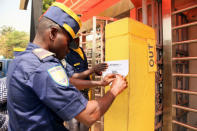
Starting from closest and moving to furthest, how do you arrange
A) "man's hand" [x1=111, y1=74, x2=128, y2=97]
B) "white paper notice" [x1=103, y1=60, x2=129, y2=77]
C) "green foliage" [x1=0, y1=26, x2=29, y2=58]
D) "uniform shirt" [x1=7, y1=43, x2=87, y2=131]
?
"uniform shirt" [x1=7, y1=43, x2=87, y2=131] → "man's hand" [x1=111, y1=74, x2=128, y2=97] → "white paper notice" [x1=103, y1=60, x2=129, y2=77] → "green foliage" [x1=0, y1=26, x2=29, y2=58]

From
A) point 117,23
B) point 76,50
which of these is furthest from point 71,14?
point 76,50

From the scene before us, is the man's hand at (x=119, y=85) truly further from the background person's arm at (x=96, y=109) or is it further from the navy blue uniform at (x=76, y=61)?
the navy blue uniform at (x=76, y=61)

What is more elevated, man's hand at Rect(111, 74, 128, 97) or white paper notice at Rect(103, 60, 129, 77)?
white paper notice at Rect(103, 60, 129, 77)

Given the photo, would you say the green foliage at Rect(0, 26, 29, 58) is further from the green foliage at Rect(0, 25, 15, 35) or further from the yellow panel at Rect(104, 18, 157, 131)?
the yellow panel at Rect(104, 18, 157, 131)

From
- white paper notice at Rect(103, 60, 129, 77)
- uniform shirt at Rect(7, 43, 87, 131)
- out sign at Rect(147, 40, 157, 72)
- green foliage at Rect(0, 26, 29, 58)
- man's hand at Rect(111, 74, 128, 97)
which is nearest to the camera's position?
uniform shirt at Rect(7, 43, 87, 131)

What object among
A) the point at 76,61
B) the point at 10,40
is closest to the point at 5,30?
the point at 10,40

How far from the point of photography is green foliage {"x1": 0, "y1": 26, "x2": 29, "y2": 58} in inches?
921

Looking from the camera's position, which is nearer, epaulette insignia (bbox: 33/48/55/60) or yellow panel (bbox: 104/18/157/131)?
epaulette insignia (bbox: 33/48/55/60)

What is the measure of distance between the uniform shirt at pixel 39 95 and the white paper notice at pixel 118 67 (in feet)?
1.82

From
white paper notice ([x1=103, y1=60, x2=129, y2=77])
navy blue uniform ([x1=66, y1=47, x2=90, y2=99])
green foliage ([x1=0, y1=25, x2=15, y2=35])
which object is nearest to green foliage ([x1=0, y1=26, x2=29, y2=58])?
green foliage ([x1=0, y1=25, x2=15, y2=35])

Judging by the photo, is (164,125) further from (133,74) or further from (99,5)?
(99,5)

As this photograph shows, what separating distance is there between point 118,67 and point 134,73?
0.56 ft

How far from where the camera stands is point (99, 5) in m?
3.82

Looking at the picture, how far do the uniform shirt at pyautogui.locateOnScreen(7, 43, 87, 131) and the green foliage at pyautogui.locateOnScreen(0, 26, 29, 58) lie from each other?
1006 inches
